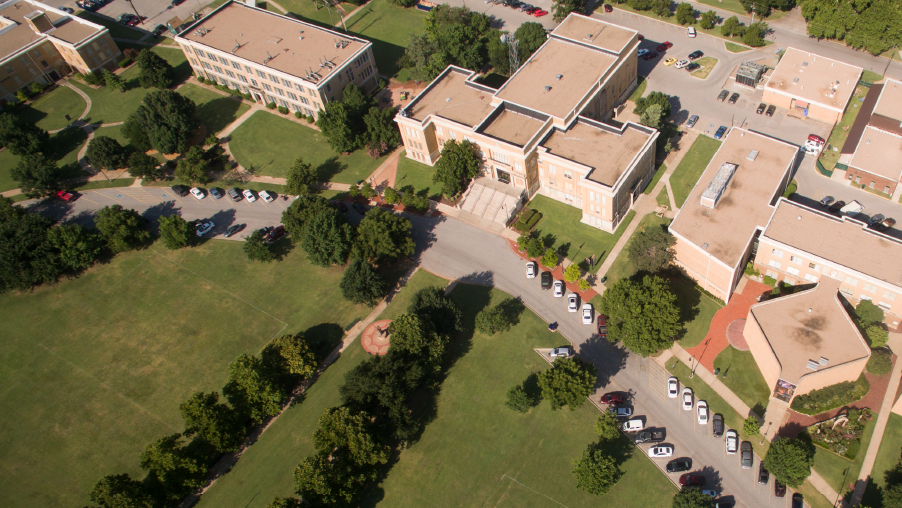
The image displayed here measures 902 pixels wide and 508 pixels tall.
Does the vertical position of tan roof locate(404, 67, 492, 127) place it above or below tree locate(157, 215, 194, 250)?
above

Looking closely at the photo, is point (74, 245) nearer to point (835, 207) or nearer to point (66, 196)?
point (66, 196)

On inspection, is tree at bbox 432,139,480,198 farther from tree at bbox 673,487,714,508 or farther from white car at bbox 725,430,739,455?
tree at bbox 673,487,714,508

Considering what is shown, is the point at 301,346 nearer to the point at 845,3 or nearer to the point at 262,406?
the point at 262,406

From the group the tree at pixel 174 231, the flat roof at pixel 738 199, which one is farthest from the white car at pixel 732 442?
the tree at pixel 174 231

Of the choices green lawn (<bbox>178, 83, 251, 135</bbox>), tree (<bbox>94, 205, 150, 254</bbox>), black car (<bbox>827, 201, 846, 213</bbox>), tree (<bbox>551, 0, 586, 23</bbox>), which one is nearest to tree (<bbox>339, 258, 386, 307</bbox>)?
tree (<bbox>94, 205, 150, 254</bbox>)

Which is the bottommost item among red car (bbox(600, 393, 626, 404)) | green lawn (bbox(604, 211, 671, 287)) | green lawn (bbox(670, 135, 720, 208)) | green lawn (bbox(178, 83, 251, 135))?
red car (bbox(600, 393, 626, 404))

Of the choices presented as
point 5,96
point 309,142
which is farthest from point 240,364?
point 5,96

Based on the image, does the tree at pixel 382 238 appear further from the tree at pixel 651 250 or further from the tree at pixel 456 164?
the tree at pixel 651 250

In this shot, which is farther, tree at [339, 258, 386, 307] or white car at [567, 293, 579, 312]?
tree at [339, 258, 386, 307]
